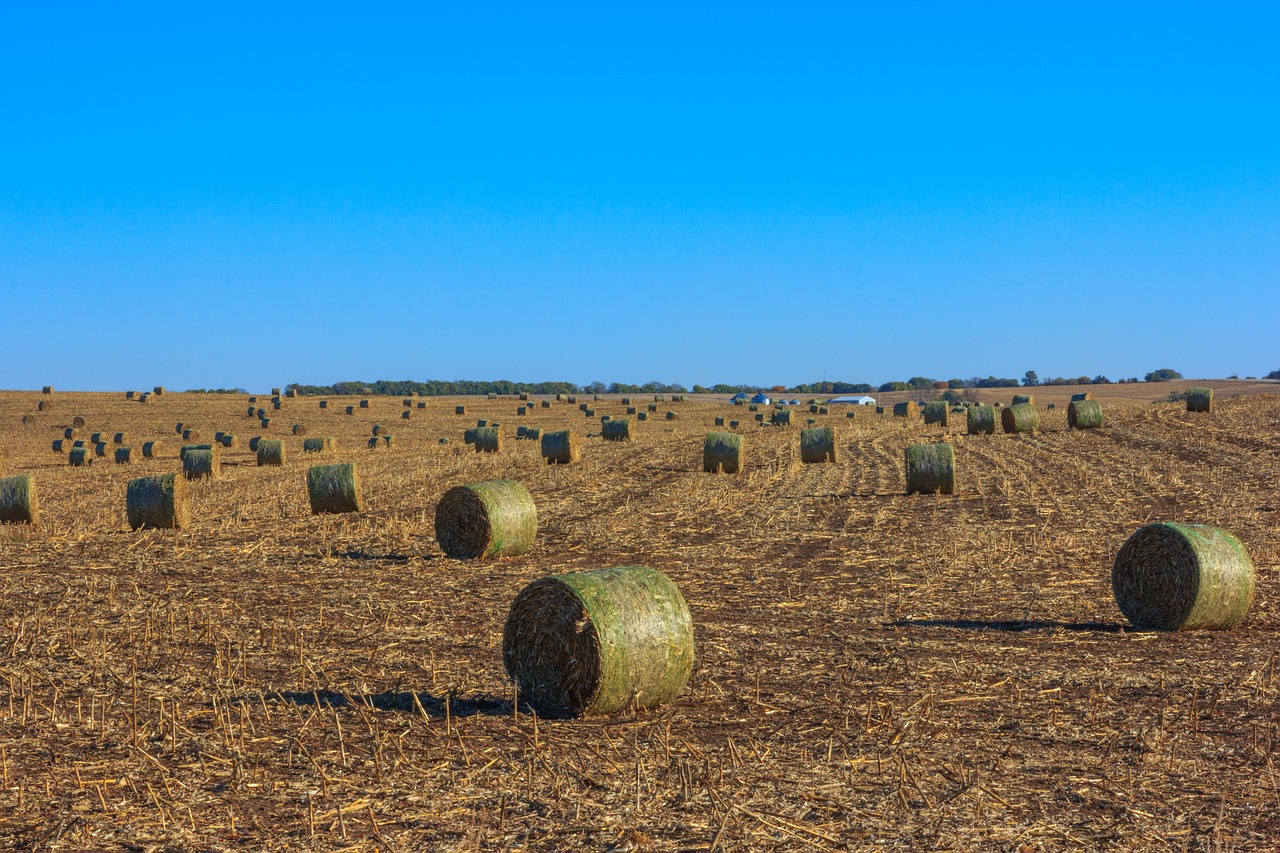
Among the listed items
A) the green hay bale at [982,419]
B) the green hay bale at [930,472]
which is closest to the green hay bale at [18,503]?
the green hay bale at [930,472]

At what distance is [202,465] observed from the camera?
30766 millimetres

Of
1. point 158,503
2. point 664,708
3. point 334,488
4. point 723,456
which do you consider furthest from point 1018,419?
point 664,708

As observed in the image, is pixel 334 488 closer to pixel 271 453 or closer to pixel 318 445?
pixel 271 453

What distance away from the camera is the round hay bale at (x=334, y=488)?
2227 cm

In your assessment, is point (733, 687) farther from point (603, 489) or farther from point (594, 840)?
point (603, 489)

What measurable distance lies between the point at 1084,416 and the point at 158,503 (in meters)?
29.9

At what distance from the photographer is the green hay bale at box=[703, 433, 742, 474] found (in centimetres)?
3067

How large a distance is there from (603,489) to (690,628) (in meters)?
17.7

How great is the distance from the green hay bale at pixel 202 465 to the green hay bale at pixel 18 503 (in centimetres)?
897

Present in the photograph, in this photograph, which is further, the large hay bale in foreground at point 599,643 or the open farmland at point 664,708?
the large hay bale in foreground at point 599,643

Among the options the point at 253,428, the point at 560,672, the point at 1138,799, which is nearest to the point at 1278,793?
the point at 1138,799

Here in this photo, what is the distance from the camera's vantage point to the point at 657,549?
17484 mm

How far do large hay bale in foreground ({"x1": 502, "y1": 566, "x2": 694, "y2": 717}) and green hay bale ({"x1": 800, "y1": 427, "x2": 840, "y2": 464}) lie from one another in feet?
80.6

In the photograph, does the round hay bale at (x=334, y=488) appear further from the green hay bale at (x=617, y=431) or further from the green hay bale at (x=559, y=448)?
the green hay bale at (x=617, y=431)
